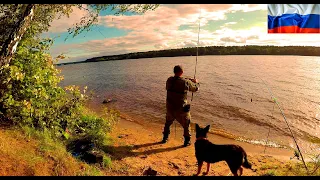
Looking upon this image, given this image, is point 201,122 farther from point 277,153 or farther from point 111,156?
point 111,156

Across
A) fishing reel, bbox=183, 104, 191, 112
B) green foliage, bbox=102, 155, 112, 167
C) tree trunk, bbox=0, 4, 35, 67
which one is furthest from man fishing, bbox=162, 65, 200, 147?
tree trunk, bbox=0, 4, 35, 67

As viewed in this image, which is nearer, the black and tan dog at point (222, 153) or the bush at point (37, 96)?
the black and tan dog at point (222, 153)

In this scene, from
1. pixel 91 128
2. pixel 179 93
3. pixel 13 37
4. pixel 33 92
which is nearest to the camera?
pixel 13 37

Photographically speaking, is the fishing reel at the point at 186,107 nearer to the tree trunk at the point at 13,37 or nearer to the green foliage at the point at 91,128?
the green foliage at the point at 91,128

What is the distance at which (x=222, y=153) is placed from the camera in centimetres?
571

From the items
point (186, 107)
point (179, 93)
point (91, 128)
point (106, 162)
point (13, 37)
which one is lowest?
point (106, 162)

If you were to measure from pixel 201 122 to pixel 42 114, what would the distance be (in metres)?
8.82

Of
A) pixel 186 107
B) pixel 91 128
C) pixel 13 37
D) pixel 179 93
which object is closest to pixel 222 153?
pixel 186 107

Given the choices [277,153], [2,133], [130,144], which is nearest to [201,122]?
[277,153]

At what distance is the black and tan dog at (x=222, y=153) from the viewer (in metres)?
5.52

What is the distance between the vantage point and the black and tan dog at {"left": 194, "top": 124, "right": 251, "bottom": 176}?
5.52 meters

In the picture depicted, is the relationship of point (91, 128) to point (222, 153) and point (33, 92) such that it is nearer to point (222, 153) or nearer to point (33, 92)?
point (33, 92)

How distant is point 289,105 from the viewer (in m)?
17.9

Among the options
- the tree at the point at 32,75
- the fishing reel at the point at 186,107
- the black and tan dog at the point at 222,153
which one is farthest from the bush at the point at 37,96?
the black and tan dog at the point at 222,153
